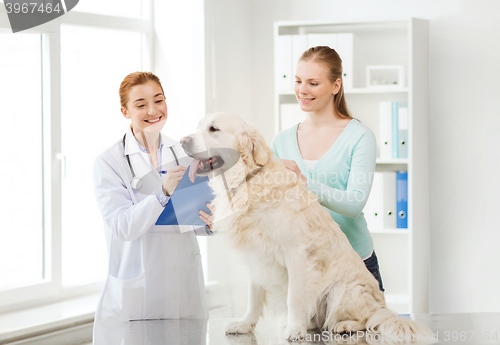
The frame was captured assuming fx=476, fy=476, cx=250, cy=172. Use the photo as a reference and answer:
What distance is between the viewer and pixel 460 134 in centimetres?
314

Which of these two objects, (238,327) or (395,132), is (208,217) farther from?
(395,132)

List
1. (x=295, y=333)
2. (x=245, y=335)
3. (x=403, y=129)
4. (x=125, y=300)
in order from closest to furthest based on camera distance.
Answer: (x=295, y=333) < (x=245, y=335) < (x=125, y=300) < (x=403, y=129)

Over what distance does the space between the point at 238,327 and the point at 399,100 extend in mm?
2319

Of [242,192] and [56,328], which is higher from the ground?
[242,192]

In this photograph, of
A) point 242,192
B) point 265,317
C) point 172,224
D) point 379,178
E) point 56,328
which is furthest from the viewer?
point 379,178

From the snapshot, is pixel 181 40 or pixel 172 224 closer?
pixel 172 224

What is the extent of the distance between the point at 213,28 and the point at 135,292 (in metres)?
2.13

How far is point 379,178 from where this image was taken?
9.89ft

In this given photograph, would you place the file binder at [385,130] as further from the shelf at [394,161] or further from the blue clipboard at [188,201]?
the blue clipboard at [188,201]

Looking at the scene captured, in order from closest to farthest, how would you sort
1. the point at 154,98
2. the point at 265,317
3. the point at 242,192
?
the point at 242,192 → the point at 265,317 → the point at 154,98

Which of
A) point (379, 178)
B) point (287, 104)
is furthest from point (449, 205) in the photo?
point (287, 104)

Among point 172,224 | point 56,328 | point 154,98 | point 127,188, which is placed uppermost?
point 154,98

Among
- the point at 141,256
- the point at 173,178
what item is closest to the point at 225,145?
the point at 173,178

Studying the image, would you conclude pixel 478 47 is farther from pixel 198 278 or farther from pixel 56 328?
pixel 56 328
